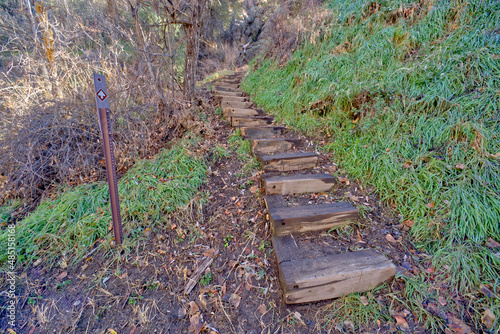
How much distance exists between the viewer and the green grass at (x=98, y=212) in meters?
2.19

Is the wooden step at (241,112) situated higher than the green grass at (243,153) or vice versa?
the wooden step at (241,112)

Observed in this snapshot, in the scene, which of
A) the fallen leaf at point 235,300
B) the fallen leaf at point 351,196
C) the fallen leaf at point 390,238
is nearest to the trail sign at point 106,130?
the fallen leaf at point 235,300

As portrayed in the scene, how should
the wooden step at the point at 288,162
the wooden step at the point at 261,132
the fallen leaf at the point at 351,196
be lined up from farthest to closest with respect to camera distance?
the wooden step at the point at 261,132 → the wooden step at the point at 288,162 → the fallen leaf at the point at 351,196

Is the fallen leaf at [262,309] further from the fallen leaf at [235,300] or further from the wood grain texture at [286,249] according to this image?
the wood grain texture at [286,249]

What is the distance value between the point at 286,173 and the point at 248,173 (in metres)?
0.57

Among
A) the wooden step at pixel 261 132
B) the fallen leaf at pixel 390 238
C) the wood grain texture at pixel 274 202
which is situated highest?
the wooden step at pixel 261 132

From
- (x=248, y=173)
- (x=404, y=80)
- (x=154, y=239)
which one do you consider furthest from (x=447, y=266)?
(x=154, y=239)

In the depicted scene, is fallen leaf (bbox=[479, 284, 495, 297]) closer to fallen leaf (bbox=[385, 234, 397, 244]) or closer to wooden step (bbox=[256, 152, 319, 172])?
fallen leaf (bbox=[385, 234, 397, 244])

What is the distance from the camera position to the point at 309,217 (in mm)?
2064

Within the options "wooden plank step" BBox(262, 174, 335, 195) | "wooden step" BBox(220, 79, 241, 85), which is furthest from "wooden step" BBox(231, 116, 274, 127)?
"wooden step" BBox(220, 79, 241, 85)

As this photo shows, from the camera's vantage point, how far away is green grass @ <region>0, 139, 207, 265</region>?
2.19 m

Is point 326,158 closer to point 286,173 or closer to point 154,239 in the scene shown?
point 286,173

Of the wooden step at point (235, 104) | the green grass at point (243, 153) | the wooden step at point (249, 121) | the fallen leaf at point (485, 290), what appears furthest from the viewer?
the wooden step at point (235, 104)

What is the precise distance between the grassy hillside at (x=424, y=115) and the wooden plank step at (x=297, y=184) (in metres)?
0.46
